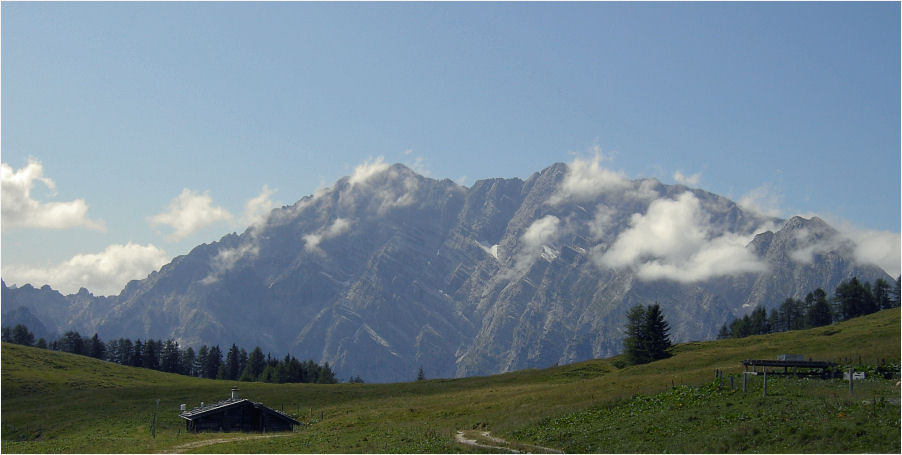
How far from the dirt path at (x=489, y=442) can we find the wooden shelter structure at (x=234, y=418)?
74.3 ft

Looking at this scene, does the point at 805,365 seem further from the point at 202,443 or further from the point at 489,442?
the point at 202,443

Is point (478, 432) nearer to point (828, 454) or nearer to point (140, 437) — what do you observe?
point (828, 454)

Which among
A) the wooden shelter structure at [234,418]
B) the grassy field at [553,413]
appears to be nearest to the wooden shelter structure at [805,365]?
the grassy field at [553,413]

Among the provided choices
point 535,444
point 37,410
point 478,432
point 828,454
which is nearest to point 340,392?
point 37,410

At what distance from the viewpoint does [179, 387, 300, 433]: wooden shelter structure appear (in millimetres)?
68062

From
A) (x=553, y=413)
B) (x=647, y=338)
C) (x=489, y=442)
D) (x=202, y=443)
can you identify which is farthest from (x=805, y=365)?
(x=647, y=338)

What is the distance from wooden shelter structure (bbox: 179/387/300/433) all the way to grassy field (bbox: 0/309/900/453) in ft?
7.23

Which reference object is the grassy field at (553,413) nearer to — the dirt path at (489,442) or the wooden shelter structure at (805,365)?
the dirt path at (489,442)

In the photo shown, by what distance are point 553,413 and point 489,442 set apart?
28.1 ft

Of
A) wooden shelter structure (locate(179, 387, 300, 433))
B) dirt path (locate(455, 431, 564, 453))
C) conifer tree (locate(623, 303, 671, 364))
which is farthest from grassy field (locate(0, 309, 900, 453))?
conifer tree (locate(623, 303, 671, 364))

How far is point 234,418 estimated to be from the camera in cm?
6875

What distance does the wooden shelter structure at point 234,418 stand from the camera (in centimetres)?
6806

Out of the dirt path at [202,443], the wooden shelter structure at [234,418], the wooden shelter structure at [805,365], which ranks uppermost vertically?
the wooden shelter structure at [805,365]

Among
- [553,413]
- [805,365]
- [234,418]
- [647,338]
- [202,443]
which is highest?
[647,338]
